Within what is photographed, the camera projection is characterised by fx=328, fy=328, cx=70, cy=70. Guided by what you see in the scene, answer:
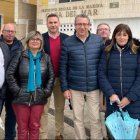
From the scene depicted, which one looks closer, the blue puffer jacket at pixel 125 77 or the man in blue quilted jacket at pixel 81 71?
the blue puffer jacket at pixel 125 77

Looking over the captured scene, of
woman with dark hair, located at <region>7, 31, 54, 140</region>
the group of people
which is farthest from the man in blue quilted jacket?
woman with dark hair, located at <region>7, 31, 54, 140</region>

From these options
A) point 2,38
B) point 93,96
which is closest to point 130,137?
point 93,96

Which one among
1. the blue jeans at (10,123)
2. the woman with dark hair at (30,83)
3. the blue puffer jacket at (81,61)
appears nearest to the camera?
the woman with dark hair at (30,83)

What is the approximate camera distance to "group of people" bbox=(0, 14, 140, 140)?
4.52 metres

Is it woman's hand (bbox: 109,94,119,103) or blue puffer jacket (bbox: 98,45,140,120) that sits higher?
blue puffer jacket (bbox: 98,45,140,120)

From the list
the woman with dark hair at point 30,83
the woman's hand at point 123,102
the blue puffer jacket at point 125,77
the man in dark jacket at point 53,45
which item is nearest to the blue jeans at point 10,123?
→ the man in dark jacket at point 53,45

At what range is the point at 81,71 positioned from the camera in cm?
488

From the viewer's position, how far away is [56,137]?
577 centimetres

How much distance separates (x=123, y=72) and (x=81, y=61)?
692mm

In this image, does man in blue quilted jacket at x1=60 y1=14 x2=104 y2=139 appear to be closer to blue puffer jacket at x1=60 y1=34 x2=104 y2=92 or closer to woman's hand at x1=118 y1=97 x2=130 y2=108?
blue puffer jacket at x1=60 y1=34 x2=104 y2=92

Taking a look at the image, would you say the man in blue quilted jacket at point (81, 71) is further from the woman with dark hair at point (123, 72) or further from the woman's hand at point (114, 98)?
the woman's hand at point (114, 98)

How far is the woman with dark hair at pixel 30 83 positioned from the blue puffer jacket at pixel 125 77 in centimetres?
90

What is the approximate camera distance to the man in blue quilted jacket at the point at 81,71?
487 cm

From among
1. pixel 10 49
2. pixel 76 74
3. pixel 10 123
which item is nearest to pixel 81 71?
pixel 76 74
